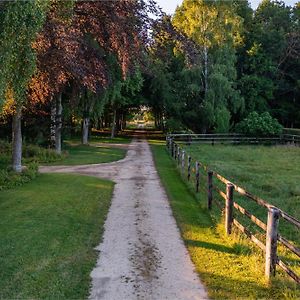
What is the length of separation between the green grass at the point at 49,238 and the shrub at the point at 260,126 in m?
29.8

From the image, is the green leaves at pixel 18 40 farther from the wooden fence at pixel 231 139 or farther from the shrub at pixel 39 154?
the wooden fence at pixel 231 139

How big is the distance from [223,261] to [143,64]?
1421cm

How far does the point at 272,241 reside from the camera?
6270 mm

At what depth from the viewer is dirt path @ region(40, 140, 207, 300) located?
5.90 meters

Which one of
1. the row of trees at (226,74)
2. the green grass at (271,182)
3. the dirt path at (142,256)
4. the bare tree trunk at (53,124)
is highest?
the row of trees at (226,74)

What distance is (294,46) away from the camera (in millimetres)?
51094

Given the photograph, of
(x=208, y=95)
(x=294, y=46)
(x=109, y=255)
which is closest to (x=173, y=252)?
(x=109, y=255)

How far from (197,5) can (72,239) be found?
3722 cm

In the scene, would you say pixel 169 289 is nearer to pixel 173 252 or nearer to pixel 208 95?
pixel 173 252

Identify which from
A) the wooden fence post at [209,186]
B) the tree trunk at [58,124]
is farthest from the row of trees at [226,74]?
the wooden fence post at [209,186]

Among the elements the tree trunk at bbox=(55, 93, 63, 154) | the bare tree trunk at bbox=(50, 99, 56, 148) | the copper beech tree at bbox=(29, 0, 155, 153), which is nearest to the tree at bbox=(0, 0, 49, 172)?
the copper beech tree at bbox=(29, 0, 155, 153)

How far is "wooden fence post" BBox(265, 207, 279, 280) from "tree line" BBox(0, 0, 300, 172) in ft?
19.8

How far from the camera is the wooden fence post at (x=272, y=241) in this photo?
20.4 feet

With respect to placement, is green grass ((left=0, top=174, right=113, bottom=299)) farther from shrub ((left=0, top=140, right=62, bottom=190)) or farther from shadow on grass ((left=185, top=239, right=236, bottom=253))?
shadow on grass ((left=185, top=239, right=236, bottom=253))
